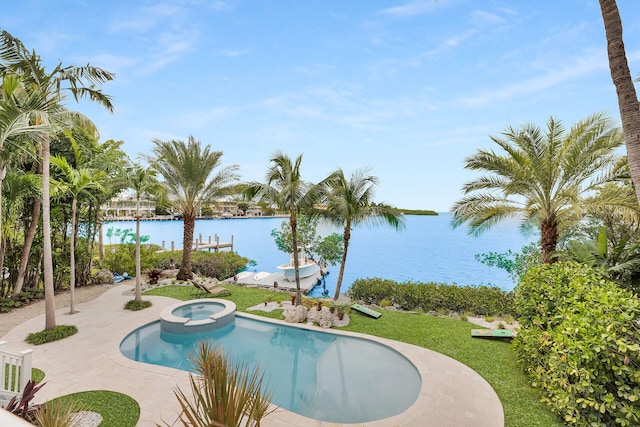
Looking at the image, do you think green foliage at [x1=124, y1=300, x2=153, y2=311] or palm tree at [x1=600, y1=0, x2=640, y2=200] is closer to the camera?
palm tree at [x1=600, y1=0, x2=640, y2=200]

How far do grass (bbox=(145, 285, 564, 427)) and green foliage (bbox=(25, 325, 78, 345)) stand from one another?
453 centimetres

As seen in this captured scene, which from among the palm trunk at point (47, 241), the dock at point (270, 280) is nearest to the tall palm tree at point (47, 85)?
the palm trunk at point (47, 241)

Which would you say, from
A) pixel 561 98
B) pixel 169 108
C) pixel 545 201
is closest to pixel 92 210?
pixel 169 108

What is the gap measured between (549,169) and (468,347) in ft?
22.1

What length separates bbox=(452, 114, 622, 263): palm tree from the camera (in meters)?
9.42

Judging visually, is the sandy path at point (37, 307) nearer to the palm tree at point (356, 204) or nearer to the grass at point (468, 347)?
the grass at point (468, 347)

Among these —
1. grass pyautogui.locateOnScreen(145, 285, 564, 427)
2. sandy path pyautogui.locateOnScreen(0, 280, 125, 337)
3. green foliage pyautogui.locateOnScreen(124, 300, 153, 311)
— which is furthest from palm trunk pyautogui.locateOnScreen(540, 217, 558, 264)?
sandy path pyautogui.locateOnScreen(0, 280, 125, 337)

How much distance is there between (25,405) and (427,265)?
36.1m

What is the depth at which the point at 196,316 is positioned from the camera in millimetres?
11133

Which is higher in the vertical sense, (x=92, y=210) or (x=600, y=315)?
(x=92, y=210)

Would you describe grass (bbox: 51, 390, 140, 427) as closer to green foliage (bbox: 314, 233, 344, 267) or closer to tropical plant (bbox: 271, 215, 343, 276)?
tropical plant (bbox: 271, 215, 343, 276)

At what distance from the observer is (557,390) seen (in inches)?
197

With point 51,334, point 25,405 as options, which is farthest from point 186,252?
point 25,405

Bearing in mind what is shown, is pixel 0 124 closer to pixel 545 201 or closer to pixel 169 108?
pixel 169 108
